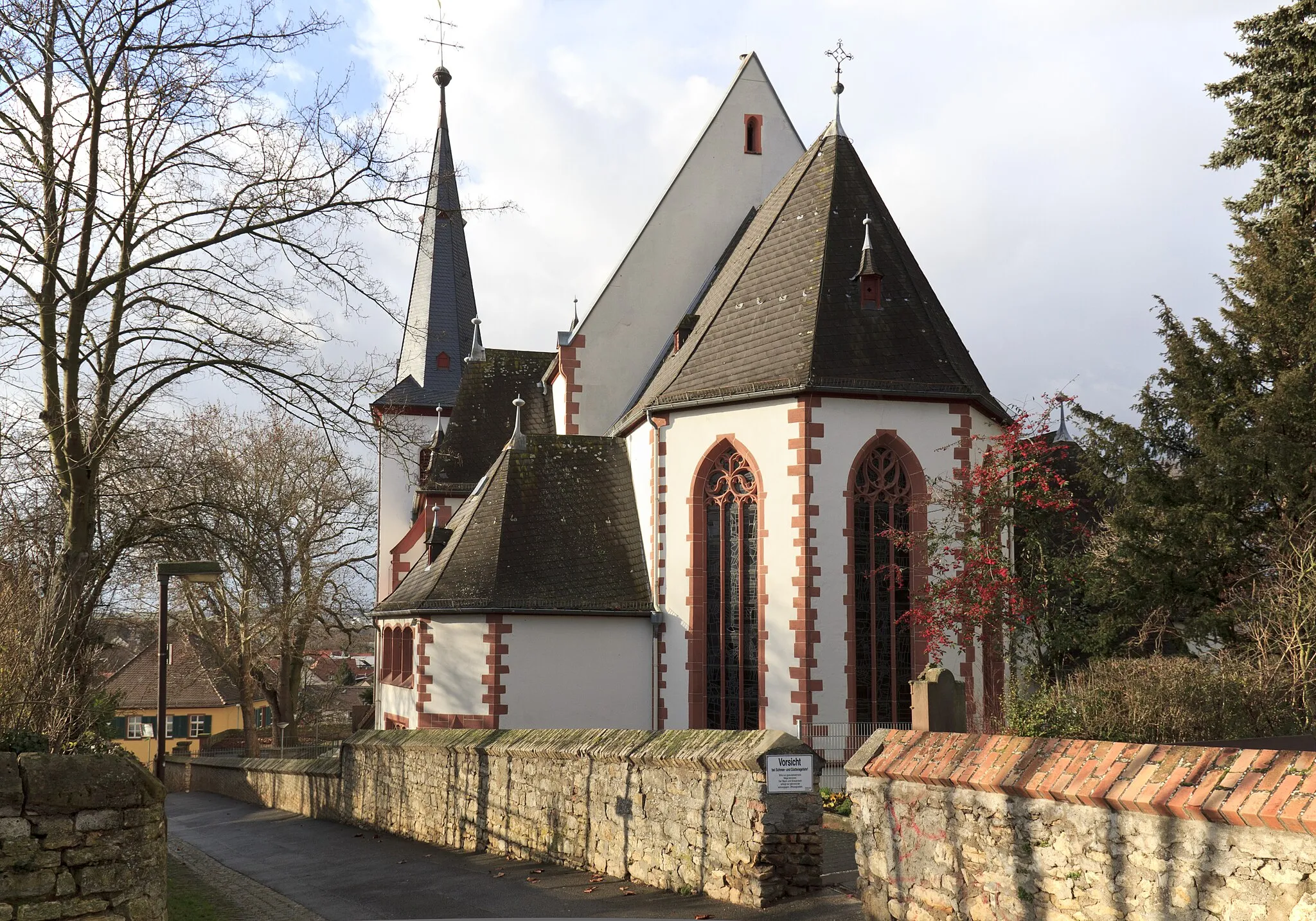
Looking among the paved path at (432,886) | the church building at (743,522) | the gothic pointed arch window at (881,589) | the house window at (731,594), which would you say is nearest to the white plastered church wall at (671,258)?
the church building at (743,522)

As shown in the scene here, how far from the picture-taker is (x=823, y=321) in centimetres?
1978

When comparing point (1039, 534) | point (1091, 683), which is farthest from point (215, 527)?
point (1039, 534)

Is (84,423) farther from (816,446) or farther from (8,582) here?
(816,446)

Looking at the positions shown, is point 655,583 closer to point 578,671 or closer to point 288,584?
point 578,671

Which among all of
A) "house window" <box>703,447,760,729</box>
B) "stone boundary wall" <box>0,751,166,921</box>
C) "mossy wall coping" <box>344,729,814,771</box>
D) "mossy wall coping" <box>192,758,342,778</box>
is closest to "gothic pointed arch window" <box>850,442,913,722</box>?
"house window" <box>703,447,760,729</box>

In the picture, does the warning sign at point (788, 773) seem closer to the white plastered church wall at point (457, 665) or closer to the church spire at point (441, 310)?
the white plastered church wall at point (457, 665)

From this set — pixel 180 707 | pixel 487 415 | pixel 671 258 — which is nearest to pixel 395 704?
pixel 671 258

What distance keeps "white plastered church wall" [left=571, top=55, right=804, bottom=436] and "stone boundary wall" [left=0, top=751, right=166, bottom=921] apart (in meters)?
19.2

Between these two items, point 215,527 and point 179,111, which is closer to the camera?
point 179,111

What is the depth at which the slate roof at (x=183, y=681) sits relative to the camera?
42438 millimetres

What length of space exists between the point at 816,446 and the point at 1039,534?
365 centimetres

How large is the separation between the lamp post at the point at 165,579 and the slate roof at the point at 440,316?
83.4ft

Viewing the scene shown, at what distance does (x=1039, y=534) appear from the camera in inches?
733

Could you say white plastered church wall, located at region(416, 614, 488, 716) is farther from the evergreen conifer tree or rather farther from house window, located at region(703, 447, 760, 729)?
the evergreen conifer tree
